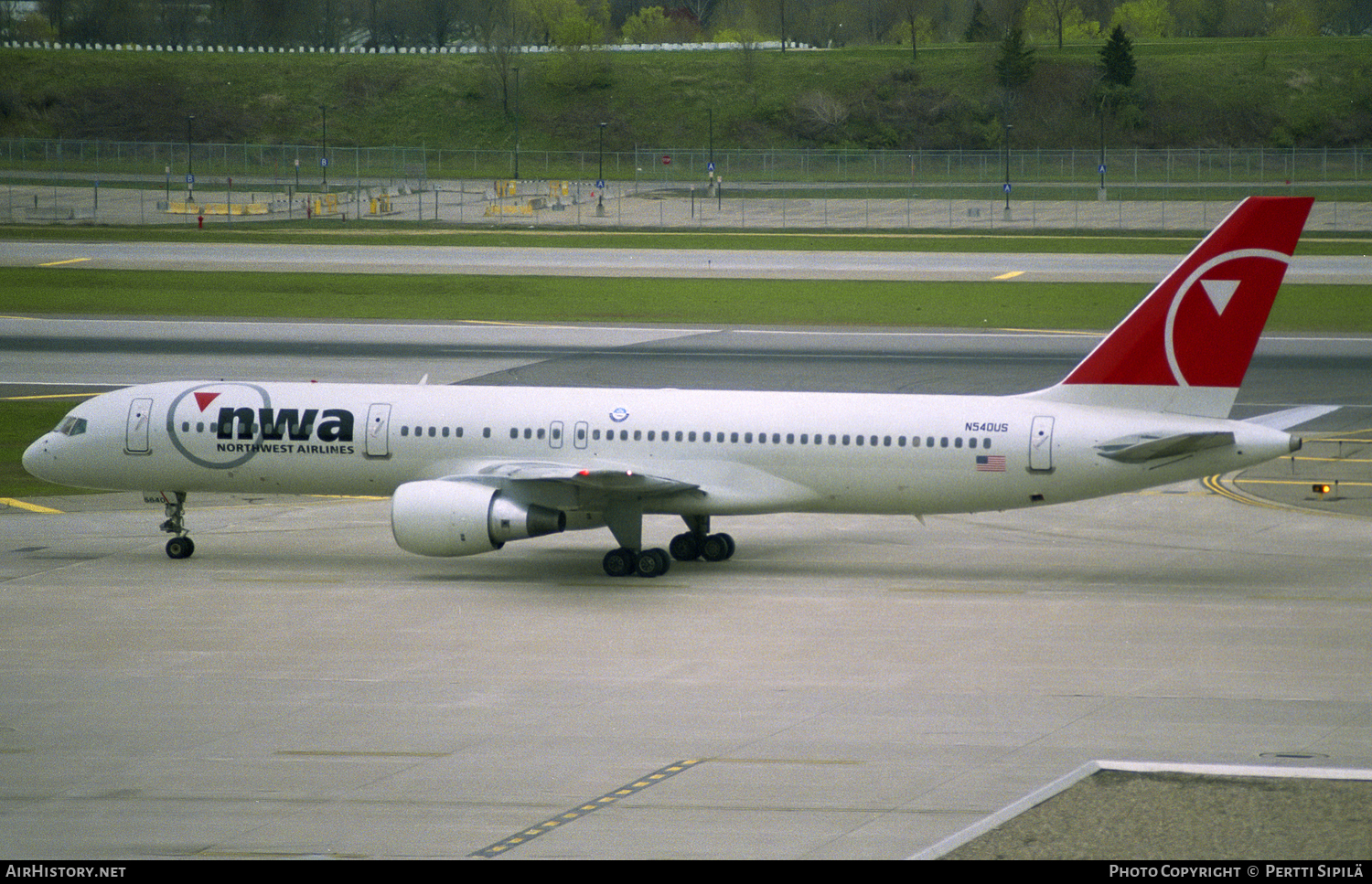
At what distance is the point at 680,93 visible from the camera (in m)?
196

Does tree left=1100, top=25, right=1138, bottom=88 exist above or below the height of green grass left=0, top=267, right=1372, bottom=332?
above

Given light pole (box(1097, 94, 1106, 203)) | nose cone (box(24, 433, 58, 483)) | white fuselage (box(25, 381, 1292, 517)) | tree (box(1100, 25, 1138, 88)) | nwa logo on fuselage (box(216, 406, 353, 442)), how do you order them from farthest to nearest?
tree (box(1100, 25, 1138, 88)) → light pole (box(1097, 94, 1106, 203)) → nose cone (box(24, 433, 58, 483)) → nwa logo on fuselage (box(216, 406, 353, 442)) → white fuselage (box(25, 381, 1292, 517))

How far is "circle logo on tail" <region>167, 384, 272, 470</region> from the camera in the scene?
33.8 meters

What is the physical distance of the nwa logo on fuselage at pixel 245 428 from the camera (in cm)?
3350

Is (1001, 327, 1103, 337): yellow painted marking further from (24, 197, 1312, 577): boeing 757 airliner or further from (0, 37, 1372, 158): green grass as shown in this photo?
(0, 37, 1372, 158): green grass

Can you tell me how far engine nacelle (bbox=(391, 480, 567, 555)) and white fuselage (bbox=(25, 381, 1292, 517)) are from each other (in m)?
1.46

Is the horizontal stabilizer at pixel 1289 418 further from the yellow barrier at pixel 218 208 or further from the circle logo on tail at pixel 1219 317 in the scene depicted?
the yellow barrier at pixel 218 208

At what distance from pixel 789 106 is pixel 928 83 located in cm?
1885

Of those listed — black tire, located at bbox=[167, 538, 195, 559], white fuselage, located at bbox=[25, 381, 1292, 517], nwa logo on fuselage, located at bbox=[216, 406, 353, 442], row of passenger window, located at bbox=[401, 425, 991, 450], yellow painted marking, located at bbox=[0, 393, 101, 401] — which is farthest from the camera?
yellow painted marking, located at bbox=[0, 393, 101, 401]

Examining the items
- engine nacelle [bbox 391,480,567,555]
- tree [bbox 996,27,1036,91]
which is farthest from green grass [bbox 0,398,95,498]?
tree [bbox 996,27,1036,91]

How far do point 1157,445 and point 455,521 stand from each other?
1406 cm

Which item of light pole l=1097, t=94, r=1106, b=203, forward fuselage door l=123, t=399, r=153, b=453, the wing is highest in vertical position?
light pole l=1097, t=94, r=1106, b=203

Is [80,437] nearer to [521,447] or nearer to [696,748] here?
[521,447]

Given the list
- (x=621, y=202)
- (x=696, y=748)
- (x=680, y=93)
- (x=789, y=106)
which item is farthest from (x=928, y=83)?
(x=696, y=748)
